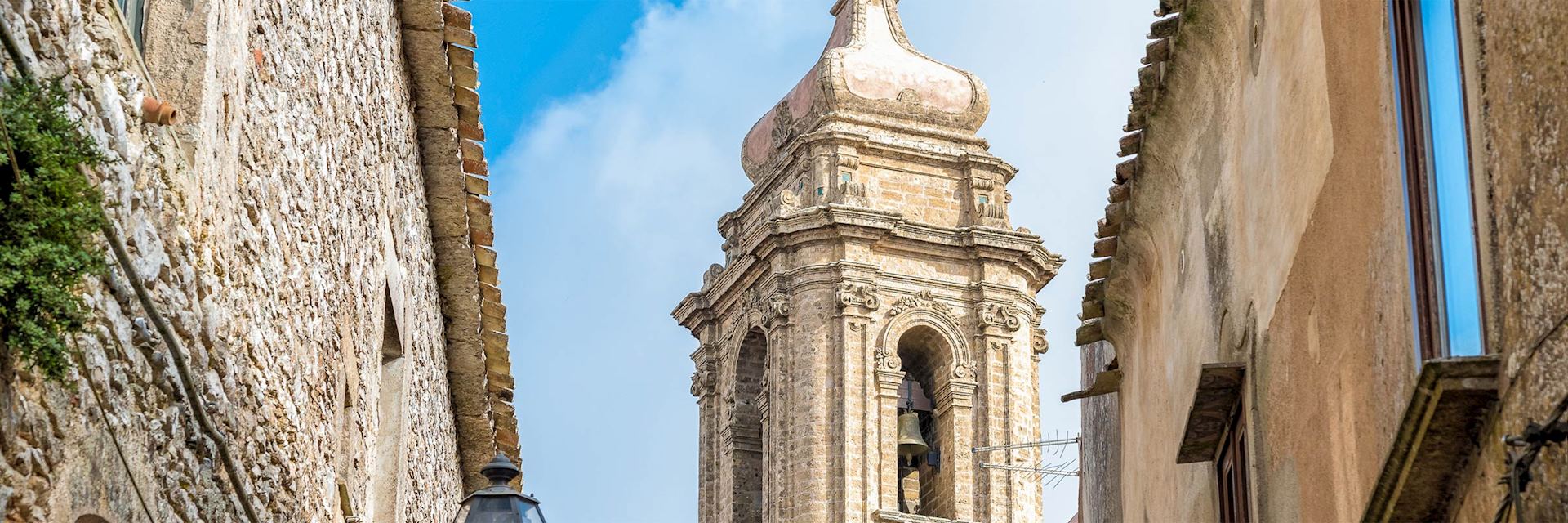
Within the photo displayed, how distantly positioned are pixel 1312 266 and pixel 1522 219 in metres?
2.29

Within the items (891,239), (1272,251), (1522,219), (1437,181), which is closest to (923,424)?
(891,239)

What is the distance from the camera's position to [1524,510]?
4.63 meters

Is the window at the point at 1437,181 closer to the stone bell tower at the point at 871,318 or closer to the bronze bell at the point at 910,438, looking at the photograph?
the stone bell tower at the point at 871,318

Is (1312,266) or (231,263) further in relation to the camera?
(1312,266)

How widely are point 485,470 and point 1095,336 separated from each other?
543cm

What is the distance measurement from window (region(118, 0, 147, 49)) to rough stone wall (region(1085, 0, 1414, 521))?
3107 mm

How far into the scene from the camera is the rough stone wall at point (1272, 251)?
6094 mm

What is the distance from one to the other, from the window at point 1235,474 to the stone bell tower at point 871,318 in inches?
880

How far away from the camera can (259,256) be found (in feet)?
20.2

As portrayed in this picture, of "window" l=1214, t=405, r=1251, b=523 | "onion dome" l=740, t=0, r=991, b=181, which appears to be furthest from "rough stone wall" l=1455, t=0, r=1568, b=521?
"onion dome" l=740, t=0, r=991, b=181

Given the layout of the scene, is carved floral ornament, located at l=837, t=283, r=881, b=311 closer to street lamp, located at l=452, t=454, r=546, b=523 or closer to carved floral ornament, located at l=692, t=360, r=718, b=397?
carved floral ornament, located at l=692, t=360, r=718, b=397

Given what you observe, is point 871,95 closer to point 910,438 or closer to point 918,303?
point 918,303

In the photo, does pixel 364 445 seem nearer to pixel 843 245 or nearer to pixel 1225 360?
pixel 1225 360

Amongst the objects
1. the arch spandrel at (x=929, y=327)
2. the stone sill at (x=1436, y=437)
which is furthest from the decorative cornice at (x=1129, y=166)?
the arch spandrel at (x=929, y=327)
